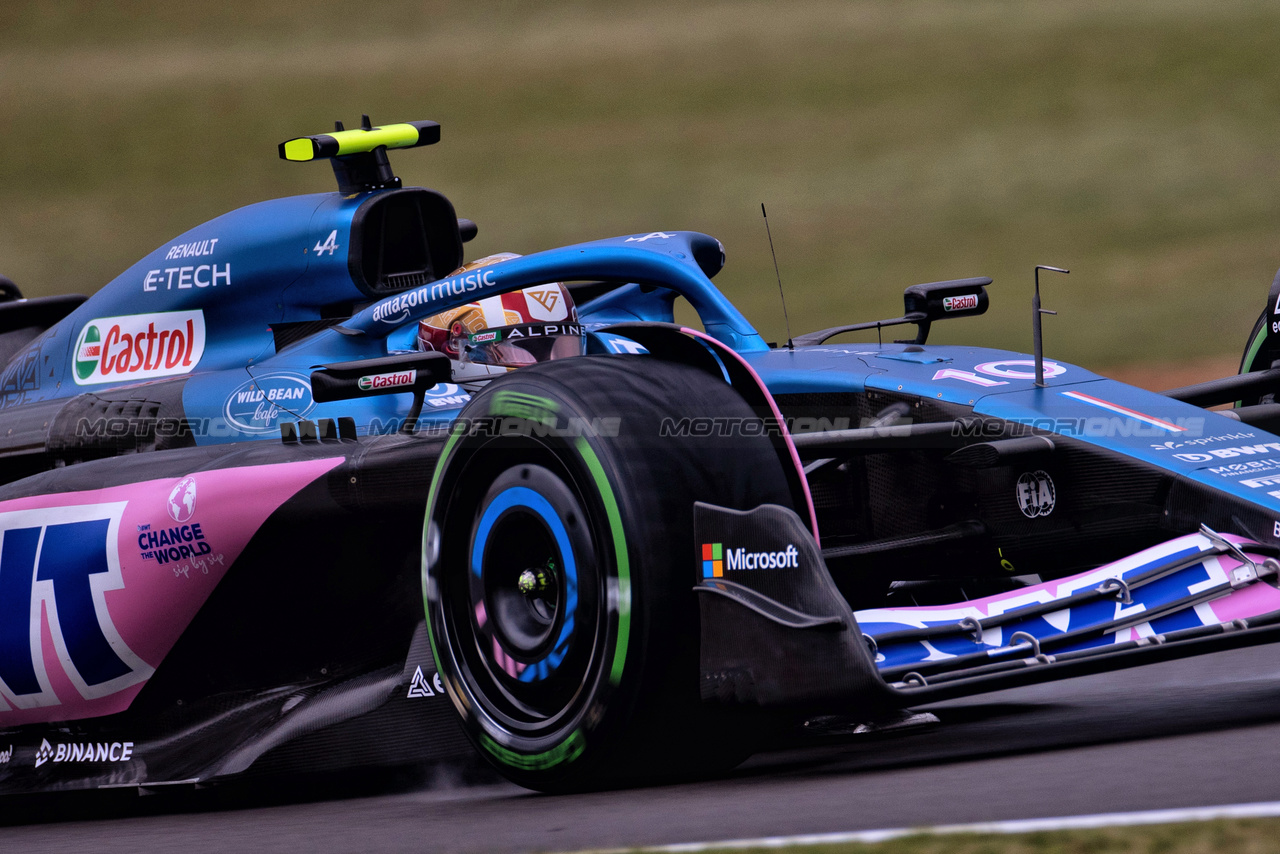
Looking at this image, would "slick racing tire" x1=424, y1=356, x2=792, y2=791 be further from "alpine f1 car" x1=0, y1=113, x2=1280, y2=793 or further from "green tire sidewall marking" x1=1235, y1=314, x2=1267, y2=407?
"green tire sidewall marking" x1=1235, y1=314, x2=1267, y2=407

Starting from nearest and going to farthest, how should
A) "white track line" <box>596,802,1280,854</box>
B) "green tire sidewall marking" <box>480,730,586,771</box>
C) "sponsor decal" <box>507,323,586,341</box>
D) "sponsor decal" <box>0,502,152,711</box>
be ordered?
"white track line" <box>596,802,1280,854</box>
"green tire sidewall marking" <box>480,730,586,771</box>
"sponsor decal" <box>0,502,152,711</box>
"sponsor decal" <box>507,323,586,341</box>

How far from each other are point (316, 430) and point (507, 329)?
1.06 m

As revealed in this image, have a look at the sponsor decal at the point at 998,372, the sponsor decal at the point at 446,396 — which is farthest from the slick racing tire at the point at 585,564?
the sponsor decal at the point at 446,396

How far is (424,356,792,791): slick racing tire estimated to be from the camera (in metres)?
3.45

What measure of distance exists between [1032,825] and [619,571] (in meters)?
1.14

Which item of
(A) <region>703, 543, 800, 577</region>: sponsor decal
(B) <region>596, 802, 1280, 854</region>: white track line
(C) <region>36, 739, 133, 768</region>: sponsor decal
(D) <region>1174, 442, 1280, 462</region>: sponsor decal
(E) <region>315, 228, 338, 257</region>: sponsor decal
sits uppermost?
(E) <region>315, 228, 338, 257</region>: sponsor decal

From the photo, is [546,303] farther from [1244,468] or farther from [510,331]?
[1244,468]

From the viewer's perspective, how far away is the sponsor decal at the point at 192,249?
19.2ft

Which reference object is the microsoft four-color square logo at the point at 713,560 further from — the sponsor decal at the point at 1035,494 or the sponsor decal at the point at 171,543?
the sponsor decal at the point at 171,543

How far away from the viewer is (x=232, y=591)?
15.2 ft

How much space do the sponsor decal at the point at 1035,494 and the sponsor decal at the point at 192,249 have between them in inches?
124

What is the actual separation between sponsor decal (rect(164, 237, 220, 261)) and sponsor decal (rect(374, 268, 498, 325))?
0.97m

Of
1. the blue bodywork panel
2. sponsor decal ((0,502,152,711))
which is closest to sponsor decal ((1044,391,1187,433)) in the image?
the blue bodywork panel

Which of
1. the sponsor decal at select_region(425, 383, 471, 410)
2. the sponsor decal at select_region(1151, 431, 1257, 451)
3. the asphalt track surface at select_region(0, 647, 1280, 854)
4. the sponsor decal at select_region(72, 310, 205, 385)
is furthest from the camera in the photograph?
the sponsor decal at select_region(72, 310, 205, 385)
